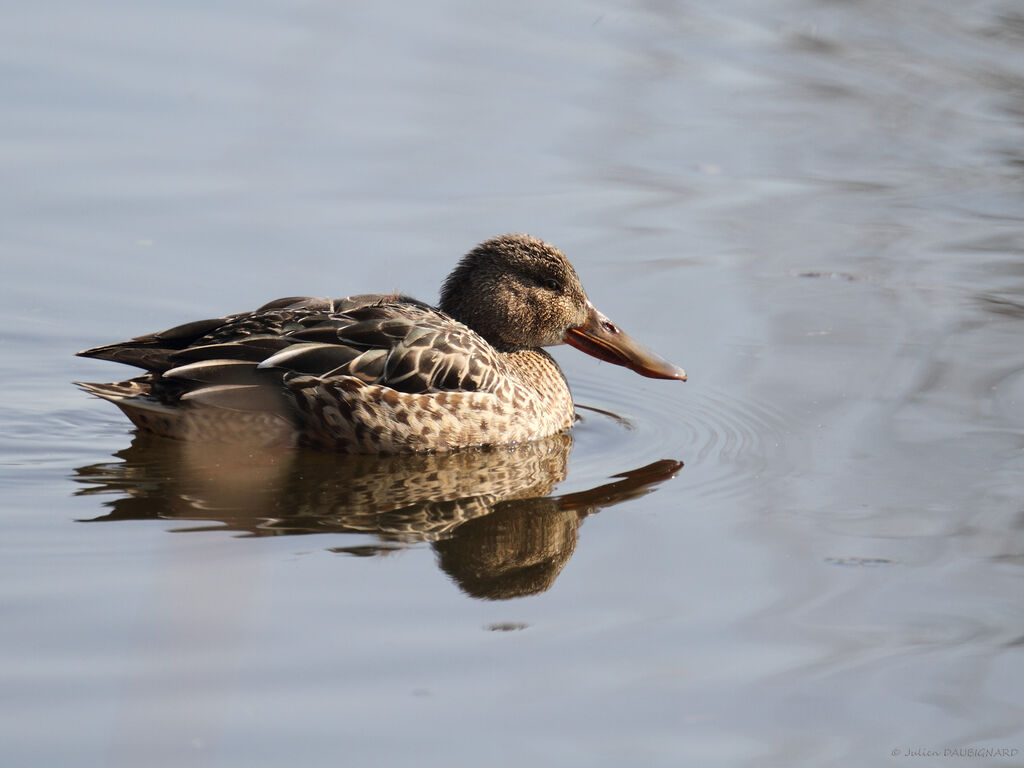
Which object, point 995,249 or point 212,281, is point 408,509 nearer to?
point 212,281

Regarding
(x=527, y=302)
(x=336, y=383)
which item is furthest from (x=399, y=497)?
(x=527, y=302)

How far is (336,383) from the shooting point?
7625 mm

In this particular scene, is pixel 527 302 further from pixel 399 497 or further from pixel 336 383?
pixel 399 497

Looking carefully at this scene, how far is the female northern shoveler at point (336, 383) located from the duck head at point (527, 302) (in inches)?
16.2

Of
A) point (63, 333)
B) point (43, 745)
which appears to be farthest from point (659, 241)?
point (43, 745)

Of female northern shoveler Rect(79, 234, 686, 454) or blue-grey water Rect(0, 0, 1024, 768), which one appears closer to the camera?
blue-grey water Rect(0, 0, 1024, 768)

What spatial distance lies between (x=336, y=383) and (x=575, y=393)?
186cm

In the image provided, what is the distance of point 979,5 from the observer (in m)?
15.3

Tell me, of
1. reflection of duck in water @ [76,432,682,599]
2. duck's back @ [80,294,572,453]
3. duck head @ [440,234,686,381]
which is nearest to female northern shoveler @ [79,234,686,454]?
duck's back @ [80,294,572,453]

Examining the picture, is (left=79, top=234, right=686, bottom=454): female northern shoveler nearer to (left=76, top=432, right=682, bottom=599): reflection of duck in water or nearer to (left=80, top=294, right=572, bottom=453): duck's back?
(left=80, top=294, right=572, bottom=453): duck's back

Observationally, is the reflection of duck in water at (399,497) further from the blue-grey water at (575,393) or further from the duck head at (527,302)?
the duck head at (527,302)

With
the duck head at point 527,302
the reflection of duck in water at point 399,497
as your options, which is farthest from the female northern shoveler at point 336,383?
the duck head at point 527,302

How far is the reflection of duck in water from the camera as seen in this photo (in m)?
6.32

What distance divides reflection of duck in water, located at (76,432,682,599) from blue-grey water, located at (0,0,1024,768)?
29mm
